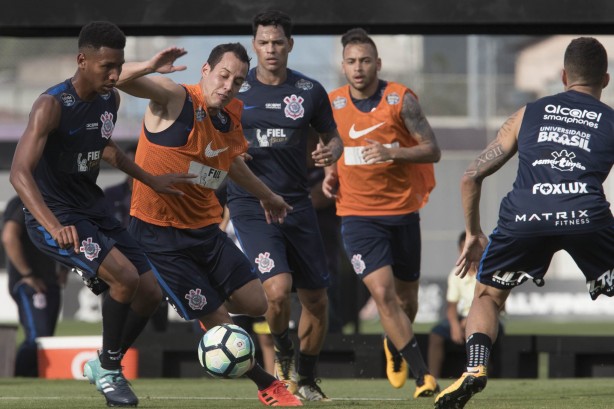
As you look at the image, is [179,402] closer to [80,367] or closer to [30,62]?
[80,367]

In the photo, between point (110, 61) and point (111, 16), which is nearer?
point (110, 61)

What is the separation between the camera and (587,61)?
6520 millimetres

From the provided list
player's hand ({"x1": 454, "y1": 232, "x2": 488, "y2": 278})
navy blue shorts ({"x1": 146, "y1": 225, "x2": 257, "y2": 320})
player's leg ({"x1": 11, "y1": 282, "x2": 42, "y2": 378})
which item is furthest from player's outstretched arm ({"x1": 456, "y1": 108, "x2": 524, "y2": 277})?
player's leg ({"x1": 11, "y1": 282, "x2": 42, "y2": 378})

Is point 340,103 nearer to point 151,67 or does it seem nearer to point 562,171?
point 151,67

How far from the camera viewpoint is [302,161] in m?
8.86

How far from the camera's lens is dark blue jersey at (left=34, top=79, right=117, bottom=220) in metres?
6.90

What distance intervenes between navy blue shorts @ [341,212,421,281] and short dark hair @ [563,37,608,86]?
300 centimetres

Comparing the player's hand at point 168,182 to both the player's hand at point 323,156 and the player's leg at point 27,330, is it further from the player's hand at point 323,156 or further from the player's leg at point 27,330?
the player's leg at point 27,330

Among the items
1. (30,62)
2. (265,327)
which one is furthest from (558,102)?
(30,62)

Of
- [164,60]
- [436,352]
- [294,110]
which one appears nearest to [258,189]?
[294,110]

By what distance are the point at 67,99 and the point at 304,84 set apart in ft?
8.41

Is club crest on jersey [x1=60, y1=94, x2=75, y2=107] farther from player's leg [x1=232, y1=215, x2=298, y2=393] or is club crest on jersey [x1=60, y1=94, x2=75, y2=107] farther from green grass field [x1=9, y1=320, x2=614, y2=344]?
green grass field [x1=9, y1=320, x2=614, y2=344]

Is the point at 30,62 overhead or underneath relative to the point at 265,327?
overhead

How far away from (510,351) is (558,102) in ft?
20.7
